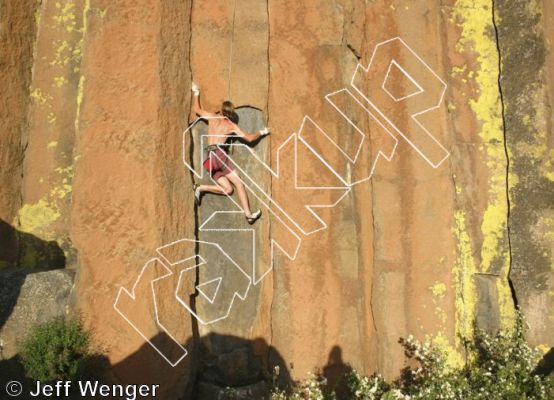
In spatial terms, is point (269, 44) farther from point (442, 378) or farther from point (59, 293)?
point (442, 378)

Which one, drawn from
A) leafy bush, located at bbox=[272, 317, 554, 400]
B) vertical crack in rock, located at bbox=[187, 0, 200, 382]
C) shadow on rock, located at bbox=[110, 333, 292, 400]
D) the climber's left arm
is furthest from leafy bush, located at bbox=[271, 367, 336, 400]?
the climber's left arm

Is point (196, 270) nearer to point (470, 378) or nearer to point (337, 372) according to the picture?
point (337, 372)

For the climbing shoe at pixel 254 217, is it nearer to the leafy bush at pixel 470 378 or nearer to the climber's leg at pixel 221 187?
the climber's leg at pixel 221 187

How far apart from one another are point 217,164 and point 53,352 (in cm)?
192

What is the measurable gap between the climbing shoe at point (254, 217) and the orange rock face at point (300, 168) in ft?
0.15

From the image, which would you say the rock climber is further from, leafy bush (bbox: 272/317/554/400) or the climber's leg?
leafy bush (bbox: 272/317/554/400)

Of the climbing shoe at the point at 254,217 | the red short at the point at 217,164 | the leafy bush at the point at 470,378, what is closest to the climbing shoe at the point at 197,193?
the red short at the point at 217,164

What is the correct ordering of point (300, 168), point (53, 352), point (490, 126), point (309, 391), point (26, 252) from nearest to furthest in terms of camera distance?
1. point (53, 352)
2. point (309, 391)
3. point (26, 252)
4. point (300, 168)
5. point (490, 126)

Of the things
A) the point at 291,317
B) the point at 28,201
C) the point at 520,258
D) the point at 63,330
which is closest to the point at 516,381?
the point at 520,258

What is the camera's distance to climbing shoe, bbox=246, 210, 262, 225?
157 inches

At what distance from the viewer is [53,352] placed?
10.4 feet

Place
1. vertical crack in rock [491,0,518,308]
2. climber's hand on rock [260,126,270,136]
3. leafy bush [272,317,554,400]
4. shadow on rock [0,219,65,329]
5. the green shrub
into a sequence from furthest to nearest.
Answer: climber's hand on rock [260,126,270,136], vertical crack in rock [491,0,518,308], shadow on rock [0,219,65,329], leafy bush [272,317,554,400], the green shrub

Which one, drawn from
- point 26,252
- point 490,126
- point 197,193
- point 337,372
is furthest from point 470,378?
point 26,252

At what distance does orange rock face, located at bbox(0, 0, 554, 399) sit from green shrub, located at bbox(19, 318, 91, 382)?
558 millimetres
